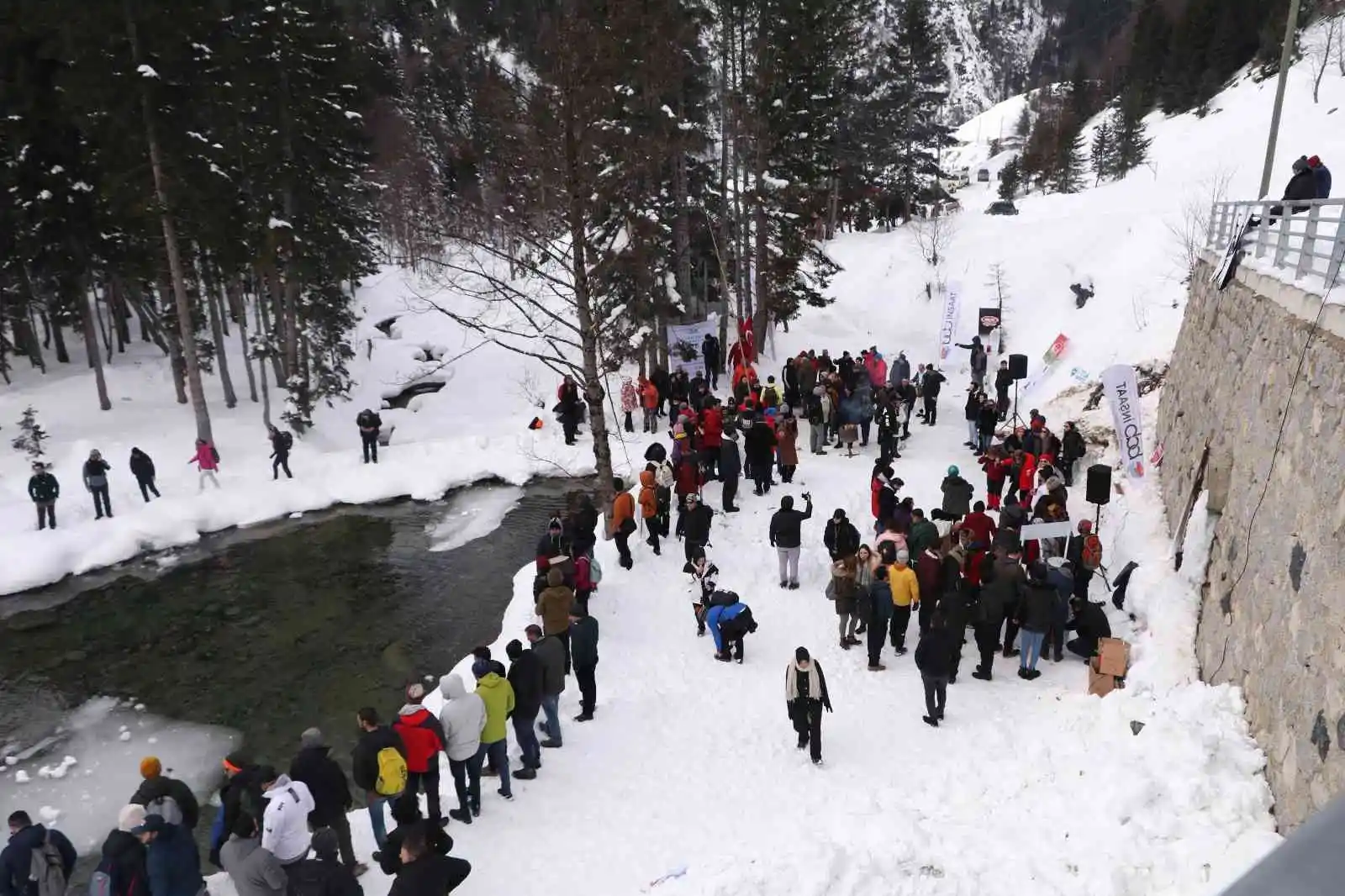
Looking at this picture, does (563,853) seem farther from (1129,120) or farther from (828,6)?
(1129,120)

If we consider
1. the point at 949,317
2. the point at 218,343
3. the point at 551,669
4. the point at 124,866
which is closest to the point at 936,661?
the point at 551,669

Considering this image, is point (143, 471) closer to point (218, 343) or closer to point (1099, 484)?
point (218, 343)

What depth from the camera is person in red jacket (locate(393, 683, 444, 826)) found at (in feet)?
22.9

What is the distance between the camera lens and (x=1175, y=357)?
15375 mm

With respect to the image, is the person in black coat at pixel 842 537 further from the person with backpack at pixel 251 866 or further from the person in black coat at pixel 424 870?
the person with backpack at pixel 251 866

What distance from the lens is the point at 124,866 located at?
577cm

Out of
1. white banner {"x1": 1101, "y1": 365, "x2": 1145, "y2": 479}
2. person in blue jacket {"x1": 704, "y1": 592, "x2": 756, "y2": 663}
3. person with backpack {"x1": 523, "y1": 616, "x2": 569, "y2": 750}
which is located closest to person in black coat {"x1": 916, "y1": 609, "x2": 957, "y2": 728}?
person in blue jacket {"x1": 704, "y1": 592, "x2": 756, "y2": 663}

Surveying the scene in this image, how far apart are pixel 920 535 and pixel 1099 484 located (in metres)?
3.44

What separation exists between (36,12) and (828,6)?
2066cm

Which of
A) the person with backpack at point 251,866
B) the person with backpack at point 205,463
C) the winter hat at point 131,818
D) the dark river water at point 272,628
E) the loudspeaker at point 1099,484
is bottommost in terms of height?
the dark river water at point 272,628

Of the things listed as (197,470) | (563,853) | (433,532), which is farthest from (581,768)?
(197,470)

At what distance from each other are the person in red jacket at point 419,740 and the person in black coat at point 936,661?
5.05m

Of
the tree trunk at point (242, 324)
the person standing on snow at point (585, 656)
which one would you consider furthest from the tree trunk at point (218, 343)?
the person standing on snow at point (585, 656)

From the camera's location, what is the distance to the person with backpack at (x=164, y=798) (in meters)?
6.31
